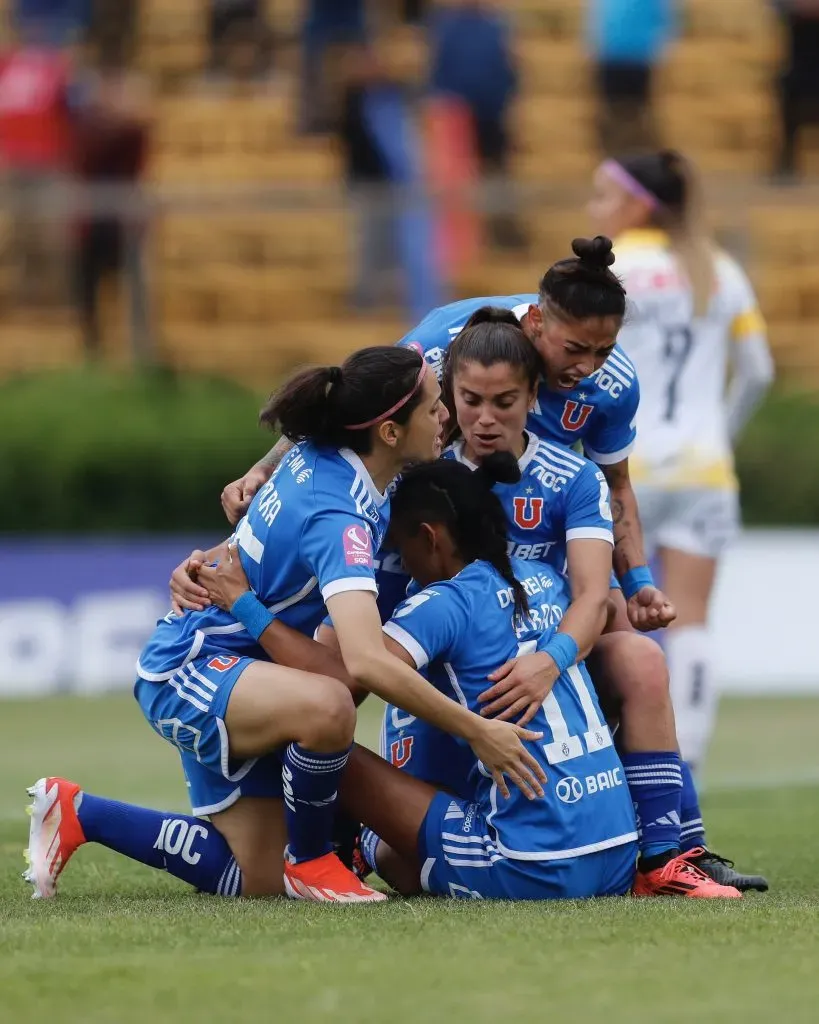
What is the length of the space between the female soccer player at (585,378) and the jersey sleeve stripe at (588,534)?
306 mm

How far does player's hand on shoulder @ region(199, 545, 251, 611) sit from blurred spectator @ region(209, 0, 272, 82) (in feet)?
35.7

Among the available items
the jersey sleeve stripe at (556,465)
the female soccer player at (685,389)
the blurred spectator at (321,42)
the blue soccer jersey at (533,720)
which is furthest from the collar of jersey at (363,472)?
the blurred spectator at (321,42)

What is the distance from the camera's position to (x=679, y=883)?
4918 mm

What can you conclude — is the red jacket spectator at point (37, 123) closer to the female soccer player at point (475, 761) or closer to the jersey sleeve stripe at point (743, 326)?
the jersey sleeve stripe at point (743, 326)

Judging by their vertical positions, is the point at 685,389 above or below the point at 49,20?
below

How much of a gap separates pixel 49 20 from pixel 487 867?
1152 cm

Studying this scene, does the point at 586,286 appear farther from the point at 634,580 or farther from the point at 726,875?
the point at 726,875

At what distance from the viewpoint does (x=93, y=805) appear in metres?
5.15

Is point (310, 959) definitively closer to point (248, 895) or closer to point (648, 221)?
point (248, 895)

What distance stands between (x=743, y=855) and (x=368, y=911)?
5.40 feet

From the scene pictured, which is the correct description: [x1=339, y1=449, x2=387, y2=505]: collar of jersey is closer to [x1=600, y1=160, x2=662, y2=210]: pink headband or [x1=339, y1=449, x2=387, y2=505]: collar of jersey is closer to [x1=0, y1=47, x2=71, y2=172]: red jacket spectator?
[x1=600, y1=160, x2=662, y2=210]: pink headband

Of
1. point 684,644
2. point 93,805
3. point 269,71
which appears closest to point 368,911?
point 93,805

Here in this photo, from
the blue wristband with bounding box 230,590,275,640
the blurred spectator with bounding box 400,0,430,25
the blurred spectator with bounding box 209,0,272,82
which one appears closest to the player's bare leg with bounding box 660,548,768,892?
the blue wristband with bounding box 230,590,275,640

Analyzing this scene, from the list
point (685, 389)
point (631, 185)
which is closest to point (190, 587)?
point (631, 185)
